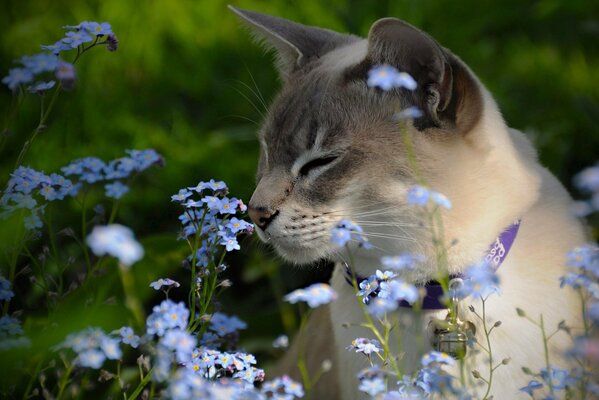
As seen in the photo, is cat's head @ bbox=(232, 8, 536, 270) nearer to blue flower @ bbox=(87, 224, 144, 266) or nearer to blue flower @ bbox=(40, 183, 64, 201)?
blue flower @ bbox=(40, 183, 64, 201)

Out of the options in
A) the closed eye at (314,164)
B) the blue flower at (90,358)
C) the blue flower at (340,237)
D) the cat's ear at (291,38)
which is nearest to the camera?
the blue flower at (90,358)

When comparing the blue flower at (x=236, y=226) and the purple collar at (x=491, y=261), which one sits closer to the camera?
the blue flower at (x=236, y=226)

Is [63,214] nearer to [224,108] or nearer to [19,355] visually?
[224,108]

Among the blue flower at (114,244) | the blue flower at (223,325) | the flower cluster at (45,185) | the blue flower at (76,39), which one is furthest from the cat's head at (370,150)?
the blue flower at (114,244)

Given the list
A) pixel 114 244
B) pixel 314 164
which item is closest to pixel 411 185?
pixel 314 164

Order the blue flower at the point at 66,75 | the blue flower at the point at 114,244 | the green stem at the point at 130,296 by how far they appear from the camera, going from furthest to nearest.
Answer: the green stem at the point at 130,296
the blue flower at the point at 66,75
the blue flower at the point at 114,244

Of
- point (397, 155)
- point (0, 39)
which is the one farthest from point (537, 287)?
point (0, 39)

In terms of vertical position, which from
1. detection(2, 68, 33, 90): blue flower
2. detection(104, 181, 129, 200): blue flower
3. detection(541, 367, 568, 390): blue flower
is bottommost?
detection(541, 367, 568, 390): blue flower

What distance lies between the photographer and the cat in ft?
6.56

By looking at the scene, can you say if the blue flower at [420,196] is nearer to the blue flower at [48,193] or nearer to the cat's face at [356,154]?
the cat's face at [356,154]

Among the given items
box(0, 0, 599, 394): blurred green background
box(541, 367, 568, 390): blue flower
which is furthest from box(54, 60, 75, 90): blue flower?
box(0, 0, 599, 394): blurred green background

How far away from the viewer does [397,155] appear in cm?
205

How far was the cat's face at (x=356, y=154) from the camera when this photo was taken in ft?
6.56

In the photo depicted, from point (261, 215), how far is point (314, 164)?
0.62ft
